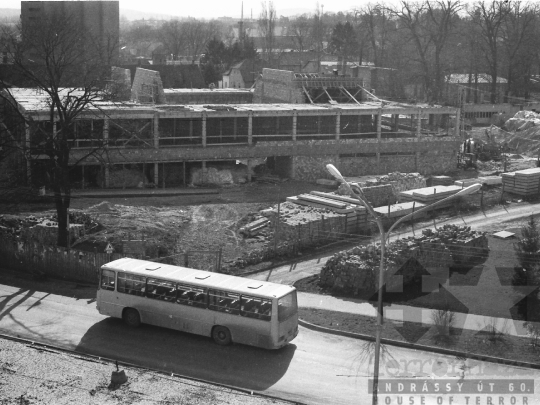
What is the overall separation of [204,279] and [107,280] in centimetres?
291

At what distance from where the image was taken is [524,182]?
37.9m

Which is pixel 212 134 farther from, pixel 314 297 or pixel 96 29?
pixel 96 29

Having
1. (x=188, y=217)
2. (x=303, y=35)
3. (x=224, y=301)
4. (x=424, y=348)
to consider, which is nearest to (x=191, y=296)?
(x=224, y=301)

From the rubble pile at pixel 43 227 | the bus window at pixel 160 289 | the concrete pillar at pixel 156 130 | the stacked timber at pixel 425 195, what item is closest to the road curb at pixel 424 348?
the bus window at pixel 160 289

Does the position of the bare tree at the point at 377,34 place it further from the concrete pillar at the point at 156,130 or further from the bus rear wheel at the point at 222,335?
the bus rear wheel at the point at 222,335

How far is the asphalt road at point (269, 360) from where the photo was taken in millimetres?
17812

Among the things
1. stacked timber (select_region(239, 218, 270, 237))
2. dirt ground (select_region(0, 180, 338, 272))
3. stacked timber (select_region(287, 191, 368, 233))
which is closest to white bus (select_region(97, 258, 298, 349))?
dirt ground (select_region(0, 180, 338, 272))

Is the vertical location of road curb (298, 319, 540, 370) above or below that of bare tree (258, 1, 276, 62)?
below

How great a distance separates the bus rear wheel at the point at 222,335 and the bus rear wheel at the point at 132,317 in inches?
92.6

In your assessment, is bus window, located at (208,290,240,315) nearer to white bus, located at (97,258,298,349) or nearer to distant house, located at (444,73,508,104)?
white bus, located at (97,258,298,349)

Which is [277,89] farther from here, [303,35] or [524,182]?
[303,35]

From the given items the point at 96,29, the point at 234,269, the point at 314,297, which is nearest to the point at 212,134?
the point at 234,269

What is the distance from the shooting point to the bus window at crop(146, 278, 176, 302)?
2061cm

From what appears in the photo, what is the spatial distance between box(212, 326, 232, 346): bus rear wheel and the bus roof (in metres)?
1.04
